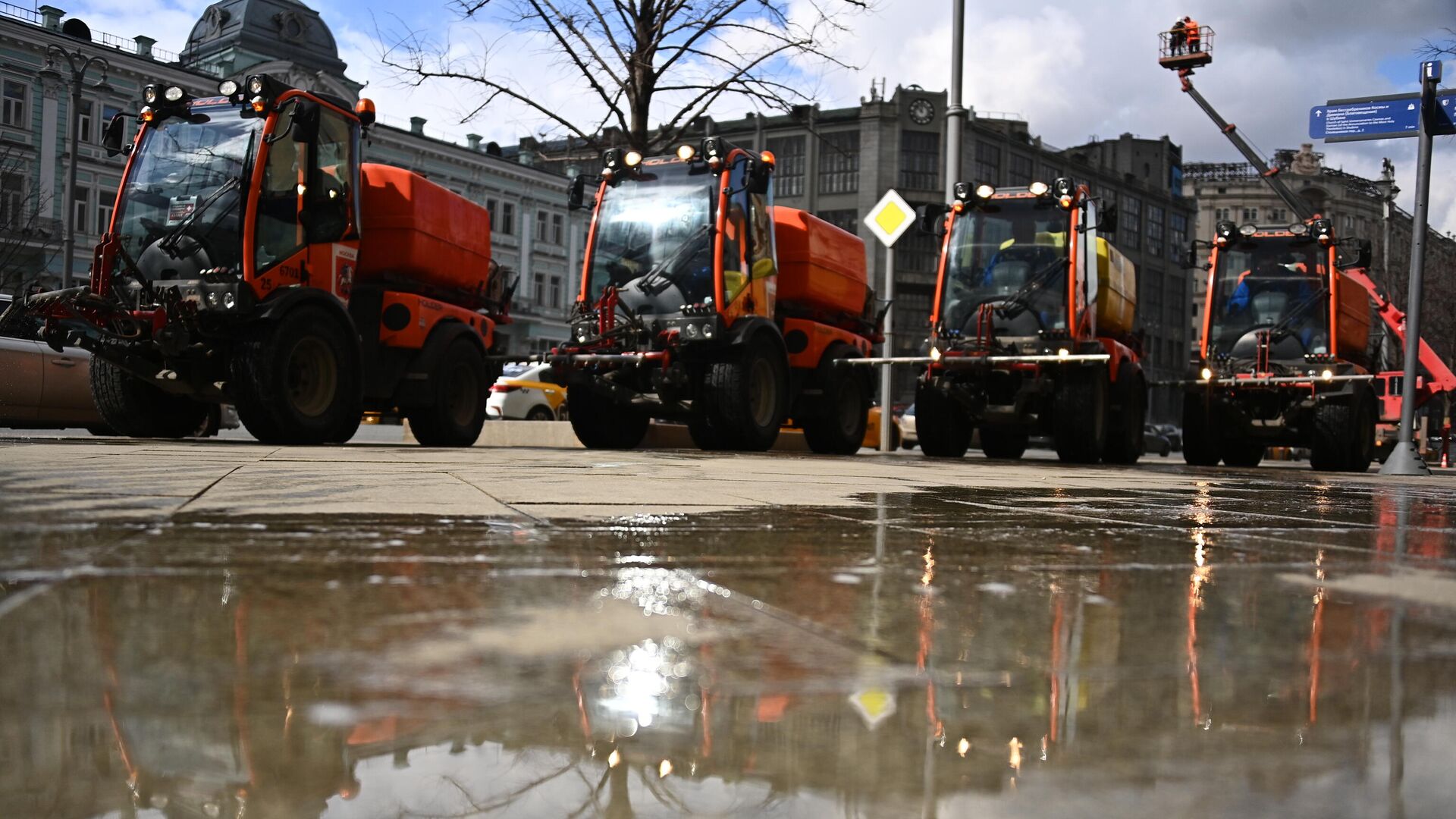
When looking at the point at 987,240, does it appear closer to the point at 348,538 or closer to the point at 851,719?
the point at 348,538

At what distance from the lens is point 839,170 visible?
6788 centimetres

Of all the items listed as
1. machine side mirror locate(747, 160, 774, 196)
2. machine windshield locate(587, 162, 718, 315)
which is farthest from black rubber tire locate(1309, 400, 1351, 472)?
machine windshield locate(587, 162, 718, 315)

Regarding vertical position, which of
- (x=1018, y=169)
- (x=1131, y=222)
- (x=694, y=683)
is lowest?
(x=694, y=683)

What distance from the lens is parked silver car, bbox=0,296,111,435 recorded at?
14000 millimetres

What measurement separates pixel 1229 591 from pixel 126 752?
2.07m

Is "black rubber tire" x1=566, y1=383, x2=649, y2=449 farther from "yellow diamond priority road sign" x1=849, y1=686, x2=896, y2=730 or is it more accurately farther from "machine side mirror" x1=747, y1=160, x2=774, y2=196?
"yellow diamond priority road sign" x1=849, y1=686, x2=896, y2=730

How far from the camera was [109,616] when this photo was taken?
6.25ft

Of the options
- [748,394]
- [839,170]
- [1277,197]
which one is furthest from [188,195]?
[1277,197]

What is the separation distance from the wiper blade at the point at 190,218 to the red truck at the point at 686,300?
3.42 m

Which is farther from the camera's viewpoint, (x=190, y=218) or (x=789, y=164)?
(x=789, y=164)

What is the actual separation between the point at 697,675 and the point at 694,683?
5 cm

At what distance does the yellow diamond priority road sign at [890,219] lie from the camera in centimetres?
1656

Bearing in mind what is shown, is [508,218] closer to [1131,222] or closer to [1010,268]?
[1131,222]

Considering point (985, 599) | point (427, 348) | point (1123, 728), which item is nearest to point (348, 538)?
point (985, 599)
